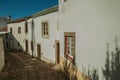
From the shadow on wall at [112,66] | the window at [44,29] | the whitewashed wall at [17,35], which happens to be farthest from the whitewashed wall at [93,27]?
the whitewashed wall at [17,35]

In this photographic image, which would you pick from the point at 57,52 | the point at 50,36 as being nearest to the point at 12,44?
the point at 50,36

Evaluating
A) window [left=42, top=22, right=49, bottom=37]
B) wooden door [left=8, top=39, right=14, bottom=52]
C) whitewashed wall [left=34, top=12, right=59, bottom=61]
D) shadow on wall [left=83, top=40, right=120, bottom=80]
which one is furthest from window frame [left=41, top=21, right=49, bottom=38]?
wooden door [left=8, top=39, right=14, bottom=52]

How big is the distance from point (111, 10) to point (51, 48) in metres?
13.4

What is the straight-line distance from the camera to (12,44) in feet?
123

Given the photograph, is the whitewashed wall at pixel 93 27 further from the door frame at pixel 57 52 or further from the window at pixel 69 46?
the door frame at pixel 57 52

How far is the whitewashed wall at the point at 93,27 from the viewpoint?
542cm

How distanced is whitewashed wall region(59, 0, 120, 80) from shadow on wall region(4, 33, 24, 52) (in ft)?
87.1

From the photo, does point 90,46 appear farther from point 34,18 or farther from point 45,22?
point 34,18

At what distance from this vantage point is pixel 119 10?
16.5ft

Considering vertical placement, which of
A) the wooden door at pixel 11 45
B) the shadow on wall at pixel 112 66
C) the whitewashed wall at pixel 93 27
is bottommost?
the wooden door at pixel 11 45

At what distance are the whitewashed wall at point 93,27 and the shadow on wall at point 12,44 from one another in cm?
2654

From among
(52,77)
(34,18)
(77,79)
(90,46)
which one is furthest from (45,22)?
(90,46)

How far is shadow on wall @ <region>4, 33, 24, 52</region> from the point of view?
115 feet

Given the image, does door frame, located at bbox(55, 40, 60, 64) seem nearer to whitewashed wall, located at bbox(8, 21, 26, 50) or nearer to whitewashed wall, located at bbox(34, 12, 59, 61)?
whitewashed wall, located at bbox(34, 12, 59, 61)
